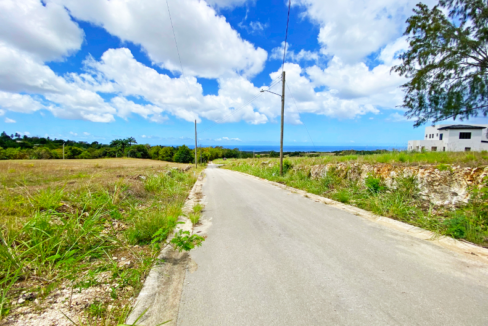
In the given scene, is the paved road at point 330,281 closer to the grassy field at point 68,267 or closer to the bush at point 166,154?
the grassy field at point 68,267

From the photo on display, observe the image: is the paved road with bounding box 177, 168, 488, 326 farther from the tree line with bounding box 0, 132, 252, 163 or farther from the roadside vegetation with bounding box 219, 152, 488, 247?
the tree line with bounding box 0, 132, 252, 163

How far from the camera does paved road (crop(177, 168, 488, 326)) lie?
1.99m

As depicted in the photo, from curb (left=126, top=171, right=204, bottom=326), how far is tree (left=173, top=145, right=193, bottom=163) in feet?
282

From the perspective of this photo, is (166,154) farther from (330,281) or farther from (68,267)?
(330,281)

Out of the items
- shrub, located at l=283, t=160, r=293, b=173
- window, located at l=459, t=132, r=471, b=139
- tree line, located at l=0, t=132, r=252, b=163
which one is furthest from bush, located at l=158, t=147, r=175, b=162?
window, located at l=459, t=132, r=471, b=139

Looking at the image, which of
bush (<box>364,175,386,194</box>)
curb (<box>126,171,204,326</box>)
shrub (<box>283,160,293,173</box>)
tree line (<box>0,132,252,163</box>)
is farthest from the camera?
tree line (<box>0,132,252,163</box>)

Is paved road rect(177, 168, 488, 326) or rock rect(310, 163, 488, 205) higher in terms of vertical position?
rock rect(310, 163, 488, 205)

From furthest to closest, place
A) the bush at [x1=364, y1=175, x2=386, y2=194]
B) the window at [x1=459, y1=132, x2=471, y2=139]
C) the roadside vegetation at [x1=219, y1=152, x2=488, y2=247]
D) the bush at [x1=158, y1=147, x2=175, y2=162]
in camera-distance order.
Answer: the bush at [x1=158, y1=147, x2=175, y2=162] < the window at [x1=459, y1=132, x2=471, y2=139] < the bush at [x1=364, y1=175, x2=386, y2=194] < the roadside vegetation at [x1=219, y1=152, x2=488, y2=247]

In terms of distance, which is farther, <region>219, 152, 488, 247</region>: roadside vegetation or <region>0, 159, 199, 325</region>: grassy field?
<region>219, 152, 488, 247</region>: roadside vegetation

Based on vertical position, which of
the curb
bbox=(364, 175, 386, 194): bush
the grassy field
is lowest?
the curb

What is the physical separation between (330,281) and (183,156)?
287 ft

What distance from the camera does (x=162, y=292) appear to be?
2.33 metres

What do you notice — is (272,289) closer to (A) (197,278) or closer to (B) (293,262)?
(B) (293,262)

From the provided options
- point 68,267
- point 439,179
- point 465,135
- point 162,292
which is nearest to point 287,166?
point 439,179
